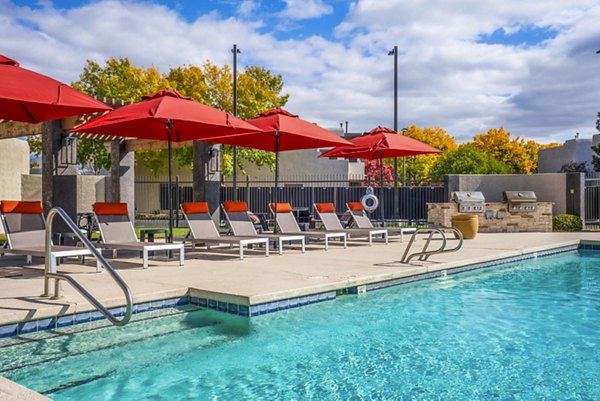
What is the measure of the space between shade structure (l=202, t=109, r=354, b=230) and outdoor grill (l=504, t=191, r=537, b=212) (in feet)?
26.0

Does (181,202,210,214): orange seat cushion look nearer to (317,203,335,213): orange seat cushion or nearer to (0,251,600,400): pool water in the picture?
(317,203,335,213): orange seat cushion

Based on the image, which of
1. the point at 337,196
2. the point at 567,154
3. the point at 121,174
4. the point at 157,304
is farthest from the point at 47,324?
the point at 567,154

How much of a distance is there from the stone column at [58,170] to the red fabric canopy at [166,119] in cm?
198

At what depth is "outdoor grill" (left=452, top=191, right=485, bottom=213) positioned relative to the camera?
17438 millimetres

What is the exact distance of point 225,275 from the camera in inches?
291

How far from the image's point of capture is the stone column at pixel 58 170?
11289 millimetres

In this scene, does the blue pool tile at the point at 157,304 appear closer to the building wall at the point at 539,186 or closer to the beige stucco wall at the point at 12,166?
the beige stucco wall at the point at 12,166

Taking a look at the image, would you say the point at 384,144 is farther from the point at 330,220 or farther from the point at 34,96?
the point at 34,96

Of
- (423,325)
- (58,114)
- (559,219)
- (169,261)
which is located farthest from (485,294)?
(559,219)

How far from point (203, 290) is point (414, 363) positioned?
8.17 ft

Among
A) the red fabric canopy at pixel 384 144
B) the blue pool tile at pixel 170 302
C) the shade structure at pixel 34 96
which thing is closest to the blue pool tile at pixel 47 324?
the blue pool tile at pixel 170 302

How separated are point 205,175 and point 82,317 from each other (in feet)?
29.9

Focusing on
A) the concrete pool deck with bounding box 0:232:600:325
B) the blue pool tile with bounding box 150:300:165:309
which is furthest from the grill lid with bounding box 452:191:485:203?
the blue pool tile with bounding box 150:300:165:309

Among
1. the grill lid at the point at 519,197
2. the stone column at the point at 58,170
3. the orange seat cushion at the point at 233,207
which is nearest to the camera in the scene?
the orange seat cushion at the point at 233,207
